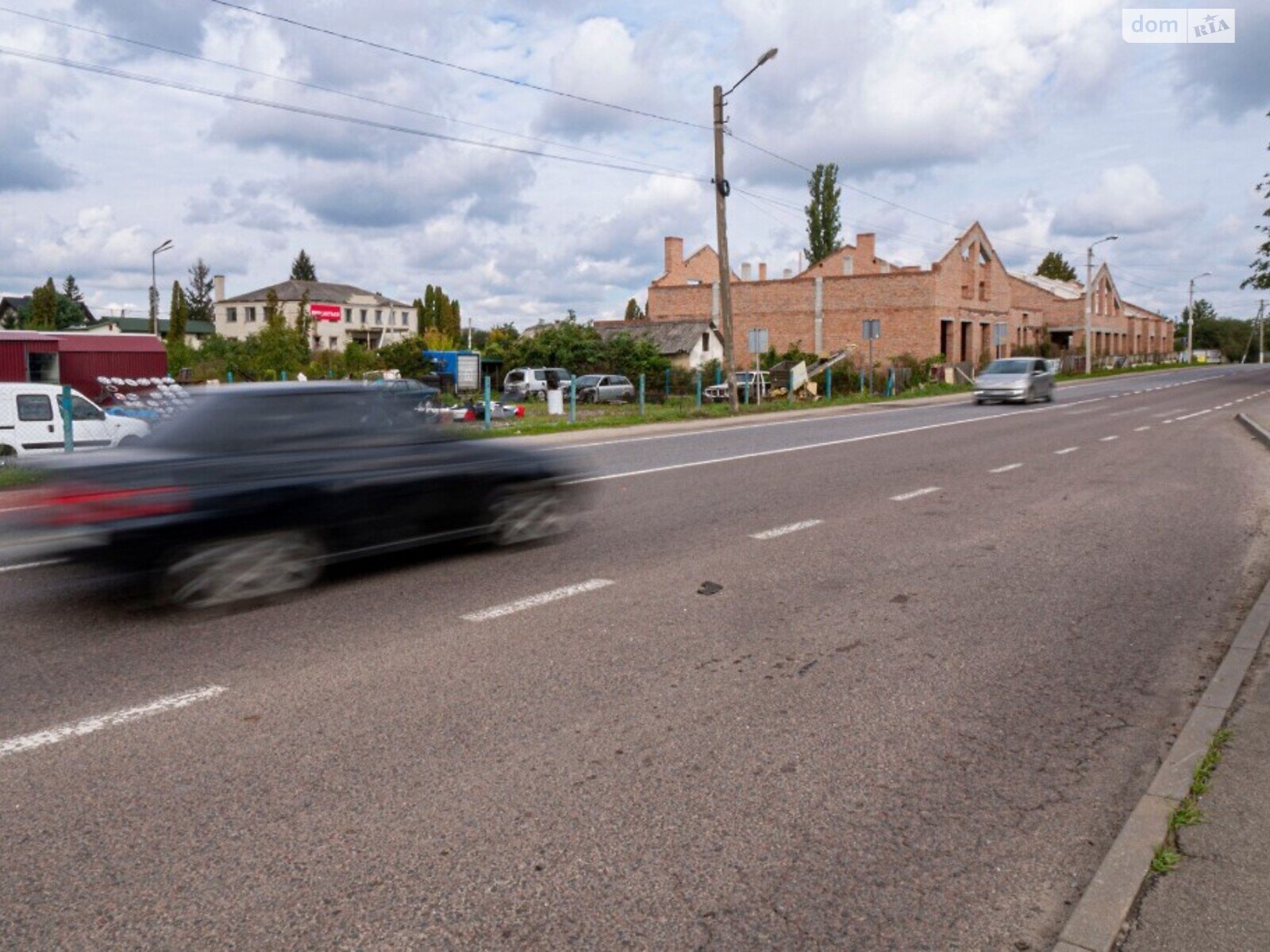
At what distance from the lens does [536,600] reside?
6574mm

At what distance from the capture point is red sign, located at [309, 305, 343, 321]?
84312mm

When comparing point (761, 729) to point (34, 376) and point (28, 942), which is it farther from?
point (34, 376)

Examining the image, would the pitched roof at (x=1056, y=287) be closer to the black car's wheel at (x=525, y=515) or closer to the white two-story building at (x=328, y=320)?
the white two-story building at (x=328, y=320)

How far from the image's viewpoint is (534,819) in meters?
3.53

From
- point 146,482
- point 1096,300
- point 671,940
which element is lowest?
point 671,940

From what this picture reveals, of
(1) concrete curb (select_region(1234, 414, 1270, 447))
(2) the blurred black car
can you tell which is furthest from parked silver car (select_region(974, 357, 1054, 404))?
(2) the blurred black car

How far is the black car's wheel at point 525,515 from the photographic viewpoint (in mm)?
8047

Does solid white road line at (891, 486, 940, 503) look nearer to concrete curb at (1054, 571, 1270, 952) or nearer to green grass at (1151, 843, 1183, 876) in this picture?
concrete curb at (1054, 571, 1270, 952)

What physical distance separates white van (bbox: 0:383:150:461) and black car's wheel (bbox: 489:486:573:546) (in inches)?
421

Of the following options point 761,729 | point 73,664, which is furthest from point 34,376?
point 761,729

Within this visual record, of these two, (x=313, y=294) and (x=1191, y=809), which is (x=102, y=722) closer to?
(x=1191, y=809)

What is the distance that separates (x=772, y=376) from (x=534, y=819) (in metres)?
39.2

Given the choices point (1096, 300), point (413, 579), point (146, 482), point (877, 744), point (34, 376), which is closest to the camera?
point (877, 744)

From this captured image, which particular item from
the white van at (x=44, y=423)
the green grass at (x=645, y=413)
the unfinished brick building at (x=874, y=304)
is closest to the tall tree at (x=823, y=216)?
the unfinished brick building at (x=874, y=304)
